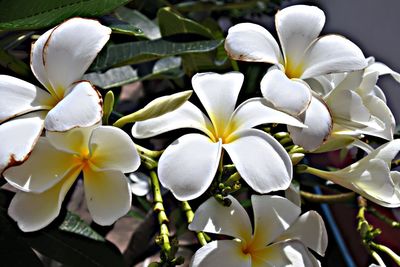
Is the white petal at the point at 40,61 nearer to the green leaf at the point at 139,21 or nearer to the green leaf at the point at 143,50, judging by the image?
the green leaf at the point at 143,50

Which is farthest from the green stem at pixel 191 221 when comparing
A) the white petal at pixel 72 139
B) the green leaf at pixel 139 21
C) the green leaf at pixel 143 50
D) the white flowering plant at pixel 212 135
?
the green leaf at pixel 139 21

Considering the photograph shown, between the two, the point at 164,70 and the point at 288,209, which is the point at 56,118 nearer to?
the point at 288,209

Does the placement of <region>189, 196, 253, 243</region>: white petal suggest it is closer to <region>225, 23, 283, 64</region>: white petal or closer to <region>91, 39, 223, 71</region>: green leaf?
<region>225, 23, 283, 64</region>: white petal

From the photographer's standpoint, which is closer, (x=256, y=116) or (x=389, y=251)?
(x=256, y=116)

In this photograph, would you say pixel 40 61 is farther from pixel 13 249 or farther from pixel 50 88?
pixel 13 249

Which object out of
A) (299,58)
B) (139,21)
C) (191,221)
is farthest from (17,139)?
(139,21)
